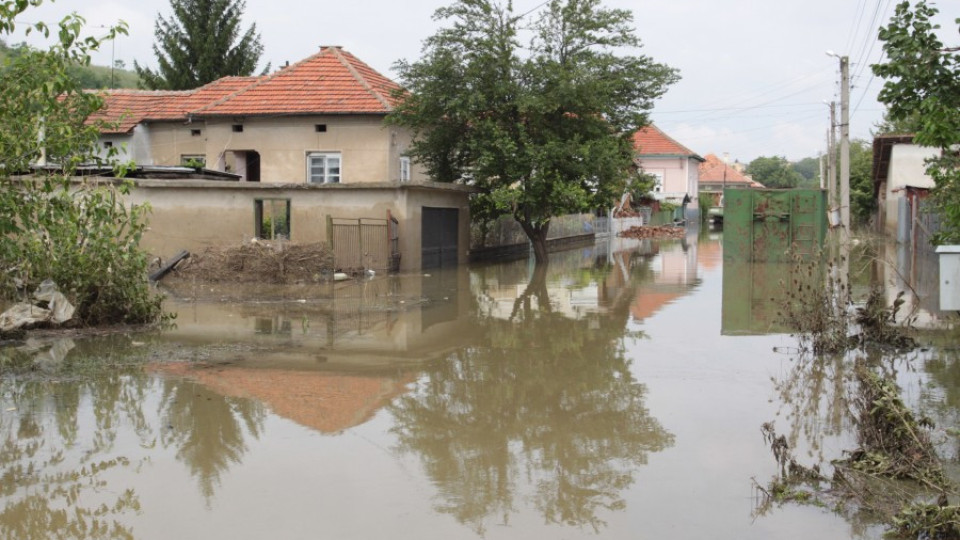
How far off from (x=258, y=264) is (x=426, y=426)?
42.2ft

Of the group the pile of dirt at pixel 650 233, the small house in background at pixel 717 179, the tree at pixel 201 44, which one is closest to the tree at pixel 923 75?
the tree at pixel 201 44

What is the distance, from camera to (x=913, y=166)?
33500 mm

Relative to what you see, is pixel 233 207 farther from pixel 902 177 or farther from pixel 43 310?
pixel 902 177

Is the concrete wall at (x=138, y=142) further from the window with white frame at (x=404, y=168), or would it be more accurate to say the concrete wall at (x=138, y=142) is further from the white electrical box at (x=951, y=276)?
the white electrical box at (x=951, y=276)

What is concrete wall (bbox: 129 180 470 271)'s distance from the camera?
21.7 metres

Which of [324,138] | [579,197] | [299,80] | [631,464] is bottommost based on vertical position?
[631,464]

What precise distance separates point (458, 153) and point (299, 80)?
20.5ft

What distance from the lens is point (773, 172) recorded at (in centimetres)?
11619

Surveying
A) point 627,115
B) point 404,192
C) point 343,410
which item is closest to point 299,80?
point 404,192

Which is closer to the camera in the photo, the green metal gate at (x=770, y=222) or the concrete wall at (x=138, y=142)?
the green metal gate at (x=770, y=222)

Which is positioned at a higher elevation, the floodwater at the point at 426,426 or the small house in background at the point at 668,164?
the small house in background at the point at 668,164

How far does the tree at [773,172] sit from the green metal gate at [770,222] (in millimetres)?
83652

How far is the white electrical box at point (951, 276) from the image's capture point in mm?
7660

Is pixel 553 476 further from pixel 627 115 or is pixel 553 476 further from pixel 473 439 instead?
pixel 627 115
